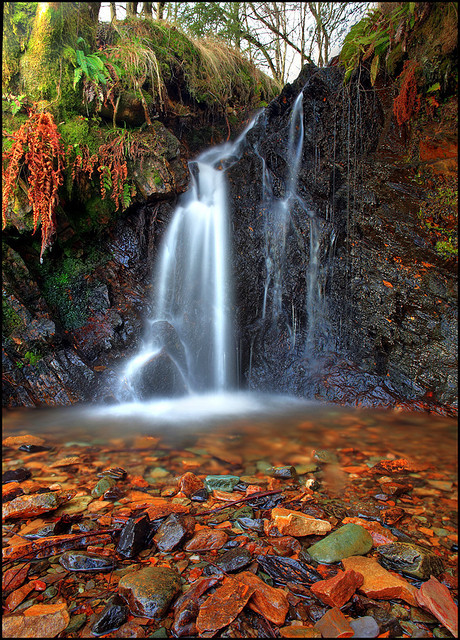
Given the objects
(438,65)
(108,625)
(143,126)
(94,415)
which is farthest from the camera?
(143,126)

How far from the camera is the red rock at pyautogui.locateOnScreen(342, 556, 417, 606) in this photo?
1.36 meters

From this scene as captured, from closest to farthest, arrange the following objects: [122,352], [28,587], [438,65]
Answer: [28,587] < [438,65] < [122,352]

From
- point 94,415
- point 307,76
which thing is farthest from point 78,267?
point 307,76

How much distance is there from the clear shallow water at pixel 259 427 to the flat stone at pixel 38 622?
73.0 inches

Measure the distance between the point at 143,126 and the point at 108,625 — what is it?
21.6 feet

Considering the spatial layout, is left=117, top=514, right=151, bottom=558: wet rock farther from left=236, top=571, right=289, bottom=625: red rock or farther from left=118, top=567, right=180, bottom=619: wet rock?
left=236, top=571, right=289, bottom=625: red rock

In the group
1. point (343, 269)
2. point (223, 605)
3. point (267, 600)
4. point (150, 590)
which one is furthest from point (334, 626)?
point (343, 269)

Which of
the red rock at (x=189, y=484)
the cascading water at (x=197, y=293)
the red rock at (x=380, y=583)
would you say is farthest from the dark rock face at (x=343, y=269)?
the red rock at (x=380, y=583)

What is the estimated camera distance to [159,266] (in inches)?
235

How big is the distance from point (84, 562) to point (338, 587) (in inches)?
44.2

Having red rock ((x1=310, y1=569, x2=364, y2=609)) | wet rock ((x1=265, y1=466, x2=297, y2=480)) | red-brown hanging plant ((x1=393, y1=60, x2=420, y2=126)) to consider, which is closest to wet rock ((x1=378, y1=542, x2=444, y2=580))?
red rock ((x1=310, y1=569, x2=364, y2=609))

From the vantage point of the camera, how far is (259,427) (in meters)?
3.89

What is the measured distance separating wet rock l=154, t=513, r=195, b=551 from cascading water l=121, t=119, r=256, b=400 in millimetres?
3591

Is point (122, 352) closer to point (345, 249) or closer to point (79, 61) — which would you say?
point (345, 249)
